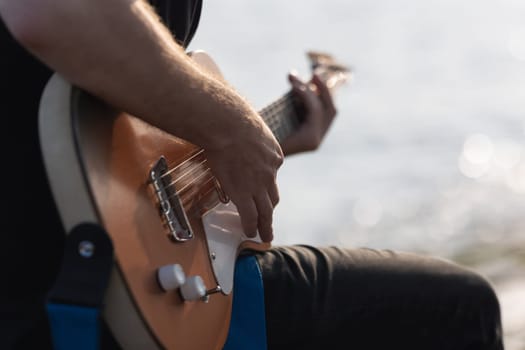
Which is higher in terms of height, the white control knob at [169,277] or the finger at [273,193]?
the finger at [273,193]

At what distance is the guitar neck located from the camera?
225 centimetres

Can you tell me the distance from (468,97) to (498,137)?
0.82 metres

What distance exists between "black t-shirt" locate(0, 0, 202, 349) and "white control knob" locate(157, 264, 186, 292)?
0.16 metres

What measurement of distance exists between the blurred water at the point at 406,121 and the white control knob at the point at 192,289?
2186 millimetres

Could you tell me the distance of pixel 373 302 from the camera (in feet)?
5.95

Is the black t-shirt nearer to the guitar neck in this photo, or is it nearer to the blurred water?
the guitar neck

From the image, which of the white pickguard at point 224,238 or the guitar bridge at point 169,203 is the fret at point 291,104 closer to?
the white pickguard at point 224,238

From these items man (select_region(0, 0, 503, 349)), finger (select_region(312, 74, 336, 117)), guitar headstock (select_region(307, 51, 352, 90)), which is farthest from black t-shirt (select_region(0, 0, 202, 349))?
guitar headstock (select_region(307, 51, 352, 90))

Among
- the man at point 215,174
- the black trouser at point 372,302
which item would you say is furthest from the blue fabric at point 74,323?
the black trouser at point 372,302

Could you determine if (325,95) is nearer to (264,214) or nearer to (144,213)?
(264,214)

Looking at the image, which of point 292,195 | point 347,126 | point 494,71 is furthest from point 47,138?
point 494,71

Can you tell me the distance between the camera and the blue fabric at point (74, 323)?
4.12 feet

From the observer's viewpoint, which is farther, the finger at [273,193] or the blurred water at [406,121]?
the blurred water at [406,121]

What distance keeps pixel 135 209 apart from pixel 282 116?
1.05 meters
